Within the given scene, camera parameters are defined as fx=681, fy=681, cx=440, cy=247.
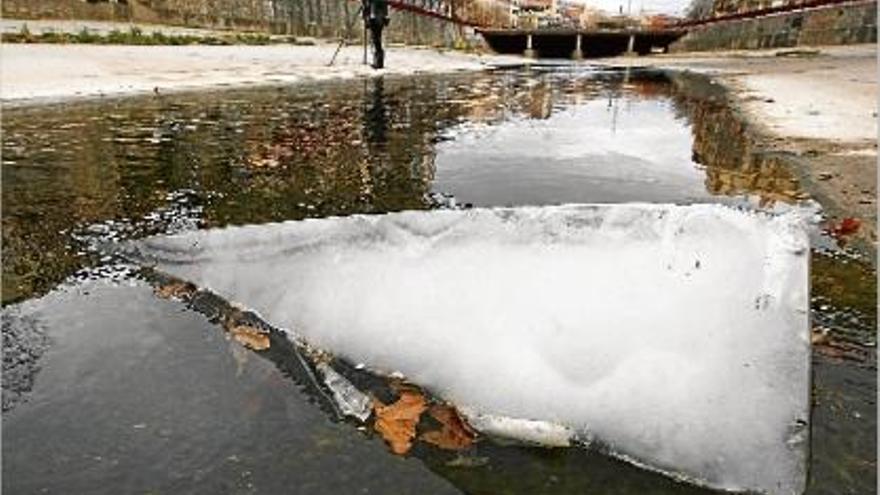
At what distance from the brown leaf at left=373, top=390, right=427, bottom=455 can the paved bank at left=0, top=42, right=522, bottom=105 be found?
24.0 feet

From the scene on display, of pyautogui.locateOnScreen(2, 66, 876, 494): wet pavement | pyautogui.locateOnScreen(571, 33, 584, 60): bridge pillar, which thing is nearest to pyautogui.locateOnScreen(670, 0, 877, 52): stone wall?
pyautogui.locateOnScreen(571, 33, 584, 60): bridge pillar

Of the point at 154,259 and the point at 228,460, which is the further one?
the point at 154,259

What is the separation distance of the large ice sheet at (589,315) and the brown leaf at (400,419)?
75 mm

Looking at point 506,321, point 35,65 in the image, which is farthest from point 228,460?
point 35,65

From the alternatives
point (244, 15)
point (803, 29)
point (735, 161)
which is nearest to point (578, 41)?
point (803, 29)

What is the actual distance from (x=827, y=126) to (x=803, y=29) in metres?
18.9

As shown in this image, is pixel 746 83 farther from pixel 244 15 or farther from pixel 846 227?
pixel 244 15

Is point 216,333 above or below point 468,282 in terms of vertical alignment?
below

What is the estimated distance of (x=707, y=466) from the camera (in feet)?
4.69

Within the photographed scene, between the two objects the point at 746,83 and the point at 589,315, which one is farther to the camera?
the point at 746,83

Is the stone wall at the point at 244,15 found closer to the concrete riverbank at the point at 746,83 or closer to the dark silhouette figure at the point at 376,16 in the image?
the concrete riverbank at the point at 746,83

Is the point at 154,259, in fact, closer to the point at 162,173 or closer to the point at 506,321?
the point at 506,321

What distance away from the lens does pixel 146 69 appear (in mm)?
10805

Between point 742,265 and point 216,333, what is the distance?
1477 mm
